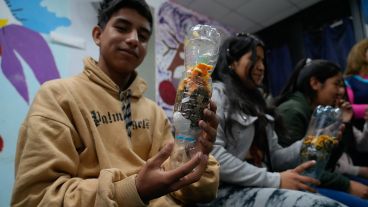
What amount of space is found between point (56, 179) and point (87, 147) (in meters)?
0.11

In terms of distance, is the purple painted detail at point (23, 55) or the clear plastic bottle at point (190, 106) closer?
the clear plastic bottle at point (190, 106)

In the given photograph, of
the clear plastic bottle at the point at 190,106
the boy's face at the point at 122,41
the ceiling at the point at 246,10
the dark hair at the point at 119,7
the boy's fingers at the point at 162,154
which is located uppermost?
the ceiling at the point at 246,10

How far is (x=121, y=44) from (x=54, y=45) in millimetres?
1072

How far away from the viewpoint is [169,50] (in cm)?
244

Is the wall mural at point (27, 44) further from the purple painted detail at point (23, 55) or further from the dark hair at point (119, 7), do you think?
the dark hair at point (119, 7)

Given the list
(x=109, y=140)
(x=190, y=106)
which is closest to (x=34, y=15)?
(x=109, y=140)

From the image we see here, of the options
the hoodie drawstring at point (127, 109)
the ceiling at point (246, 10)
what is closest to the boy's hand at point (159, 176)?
the hoodie drawstring at point (127, 109)

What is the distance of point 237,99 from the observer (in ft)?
3.39

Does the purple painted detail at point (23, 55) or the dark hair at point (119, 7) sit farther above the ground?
the dark hair at point (119, 7)

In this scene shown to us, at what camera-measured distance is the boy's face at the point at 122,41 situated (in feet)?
2.64

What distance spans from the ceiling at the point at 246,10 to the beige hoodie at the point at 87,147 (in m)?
2.09

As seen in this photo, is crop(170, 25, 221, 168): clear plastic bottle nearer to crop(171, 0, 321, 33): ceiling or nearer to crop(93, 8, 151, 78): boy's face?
crop(93, 8, 151, 78): boy's face

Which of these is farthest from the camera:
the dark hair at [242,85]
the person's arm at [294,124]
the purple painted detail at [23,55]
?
the purple painted detail at [23,55]

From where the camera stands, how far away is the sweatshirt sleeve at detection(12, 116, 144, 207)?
527 millimetres
